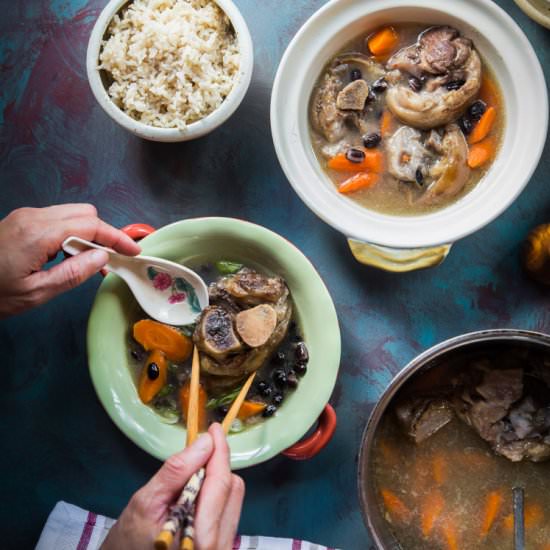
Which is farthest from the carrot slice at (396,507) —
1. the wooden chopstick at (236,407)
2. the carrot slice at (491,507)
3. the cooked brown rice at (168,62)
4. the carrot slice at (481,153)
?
the cooked brown rice at (168,62)

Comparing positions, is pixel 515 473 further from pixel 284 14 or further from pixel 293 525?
pixel 284 14

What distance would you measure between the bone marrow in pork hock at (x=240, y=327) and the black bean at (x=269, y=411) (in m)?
0.10

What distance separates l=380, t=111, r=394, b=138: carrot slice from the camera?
2.07 metres

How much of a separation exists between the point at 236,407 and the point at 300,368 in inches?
8.3

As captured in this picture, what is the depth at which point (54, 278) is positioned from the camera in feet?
6.20

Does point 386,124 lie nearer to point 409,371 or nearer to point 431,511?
point 409,371

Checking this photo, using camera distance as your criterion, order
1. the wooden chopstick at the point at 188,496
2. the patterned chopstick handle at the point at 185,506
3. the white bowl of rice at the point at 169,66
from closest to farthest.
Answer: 1. the wooden chopstick at the point at 188,496
2. the patterned chopstick handle at the point at 185,506
3. the white bowl of rice at the point at 169,66

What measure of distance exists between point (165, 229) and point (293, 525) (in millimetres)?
902

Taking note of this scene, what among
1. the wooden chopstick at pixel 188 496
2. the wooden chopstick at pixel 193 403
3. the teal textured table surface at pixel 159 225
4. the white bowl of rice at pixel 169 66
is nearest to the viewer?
the wooden chopstick at pixel 188 496

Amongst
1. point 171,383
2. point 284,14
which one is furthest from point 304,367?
point 284,14

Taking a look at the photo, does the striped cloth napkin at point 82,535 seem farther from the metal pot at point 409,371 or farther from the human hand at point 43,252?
the human hand at point 43,252

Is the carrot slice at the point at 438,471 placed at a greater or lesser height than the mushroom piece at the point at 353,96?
lesser

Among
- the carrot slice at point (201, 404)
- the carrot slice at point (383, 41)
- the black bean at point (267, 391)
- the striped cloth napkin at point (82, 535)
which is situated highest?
the carrot slice at point (383, 41)

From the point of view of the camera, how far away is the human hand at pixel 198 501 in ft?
5.30
